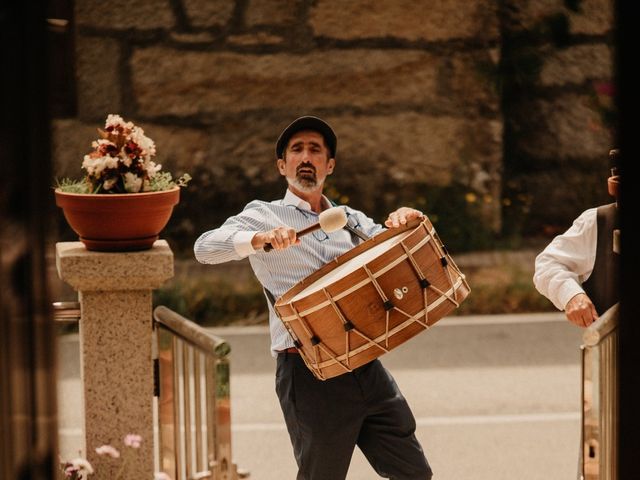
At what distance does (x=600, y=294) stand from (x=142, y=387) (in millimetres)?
1864

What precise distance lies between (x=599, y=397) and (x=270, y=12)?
770 centimetres

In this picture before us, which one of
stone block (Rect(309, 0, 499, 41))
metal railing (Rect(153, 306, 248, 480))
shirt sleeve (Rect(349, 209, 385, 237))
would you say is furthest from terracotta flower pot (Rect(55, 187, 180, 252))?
stone block (Rect(309, 0, 499, 41))

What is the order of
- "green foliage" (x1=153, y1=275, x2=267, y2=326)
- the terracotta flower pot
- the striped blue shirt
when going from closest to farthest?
1. the striped blue shirt
2. the terracotta flower pot
3. "green foliage" (x1=153, y1=275, x2=267, y2=326)

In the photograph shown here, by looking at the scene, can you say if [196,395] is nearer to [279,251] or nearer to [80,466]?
[80,466]

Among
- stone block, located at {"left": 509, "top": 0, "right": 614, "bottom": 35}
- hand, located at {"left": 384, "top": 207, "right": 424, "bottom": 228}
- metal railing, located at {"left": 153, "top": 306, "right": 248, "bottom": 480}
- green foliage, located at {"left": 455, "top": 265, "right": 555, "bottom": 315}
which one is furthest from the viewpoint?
stone block, located at {"left": 509, "top": 0, "right": 614, "bottom": 35}

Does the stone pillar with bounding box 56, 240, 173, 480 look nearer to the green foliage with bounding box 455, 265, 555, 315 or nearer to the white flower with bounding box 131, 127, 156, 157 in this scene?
the white flower with bounding box 131, 127, 156, 157

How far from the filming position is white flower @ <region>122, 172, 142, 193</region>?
16.9 ft

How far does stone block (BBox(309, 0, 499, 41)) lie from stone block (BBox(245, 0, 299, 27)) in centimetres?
21

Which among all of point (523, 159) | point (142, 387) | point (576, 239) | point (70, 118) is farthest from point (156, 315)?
point (523, 159)

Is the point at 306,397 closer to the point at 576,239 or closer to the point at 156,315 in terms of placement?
the point at 156,315

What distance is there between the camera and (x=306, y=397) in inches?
193

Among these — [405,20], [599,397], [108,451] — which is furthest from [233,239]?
[405,20]

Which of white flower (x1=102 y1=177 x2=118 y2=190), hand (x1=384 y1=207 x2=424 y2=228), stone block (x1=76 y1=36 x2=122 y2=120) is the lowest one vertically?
hand (x1=384 y1=207 x2=424 y2=228)

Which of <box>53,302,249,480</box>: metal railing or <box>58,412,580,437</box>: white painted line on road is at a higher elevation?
<box>53,302,249,480</box>: metal railing
